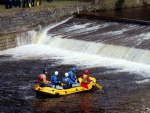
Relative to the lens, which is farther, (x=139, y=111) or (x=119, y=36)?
(x=119, y=36)

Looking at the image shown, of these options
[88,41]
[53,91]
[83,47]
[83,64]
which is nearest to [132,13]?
[88,41]

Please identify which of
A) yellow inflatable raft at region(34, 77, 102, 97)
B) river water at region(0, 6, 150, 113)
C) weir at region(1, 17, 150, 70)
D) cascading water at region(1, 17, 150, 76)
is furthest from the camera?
weir at region(1, 17, 150, 70)

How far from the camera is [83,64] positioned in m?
24.5

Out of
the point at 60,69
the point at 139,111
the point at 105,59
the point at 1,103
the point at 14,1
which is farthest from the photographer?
the point at 14,1

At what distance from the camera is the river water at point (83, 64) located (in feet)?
60.9

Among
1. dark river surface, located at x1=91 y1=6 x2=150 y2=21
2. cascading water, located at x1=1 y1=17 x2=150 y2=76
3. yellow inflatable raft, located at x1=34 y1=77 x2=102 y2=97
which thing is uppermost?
dark river surface, located at x1=91 y1=6 x2=150 y2=21

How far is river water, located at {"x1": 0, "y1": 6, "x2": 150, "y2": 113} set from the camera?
60.9 feet

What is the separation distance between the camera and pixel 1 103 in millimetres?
19141

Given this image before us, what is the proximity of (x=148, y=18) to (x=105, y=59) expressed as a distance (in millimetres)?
8458

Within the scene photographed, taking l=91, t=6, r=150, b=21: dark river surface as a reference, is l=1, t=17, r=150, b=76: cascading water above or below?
below

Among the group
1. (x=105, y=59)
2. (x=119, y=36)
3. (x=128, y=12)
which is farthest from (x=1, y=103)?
(x=128, y=12)

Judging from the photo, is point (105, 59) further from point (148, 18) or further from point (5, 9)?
point (5, 9)

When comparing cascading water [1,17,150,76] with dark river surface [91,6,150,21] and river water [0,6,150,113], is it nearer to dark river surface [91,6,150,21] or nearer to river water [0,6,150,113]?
river water [0,6,150,113]

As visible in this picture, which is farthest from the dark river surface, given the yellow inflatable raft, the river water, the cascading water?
the yellow inflatable raft
